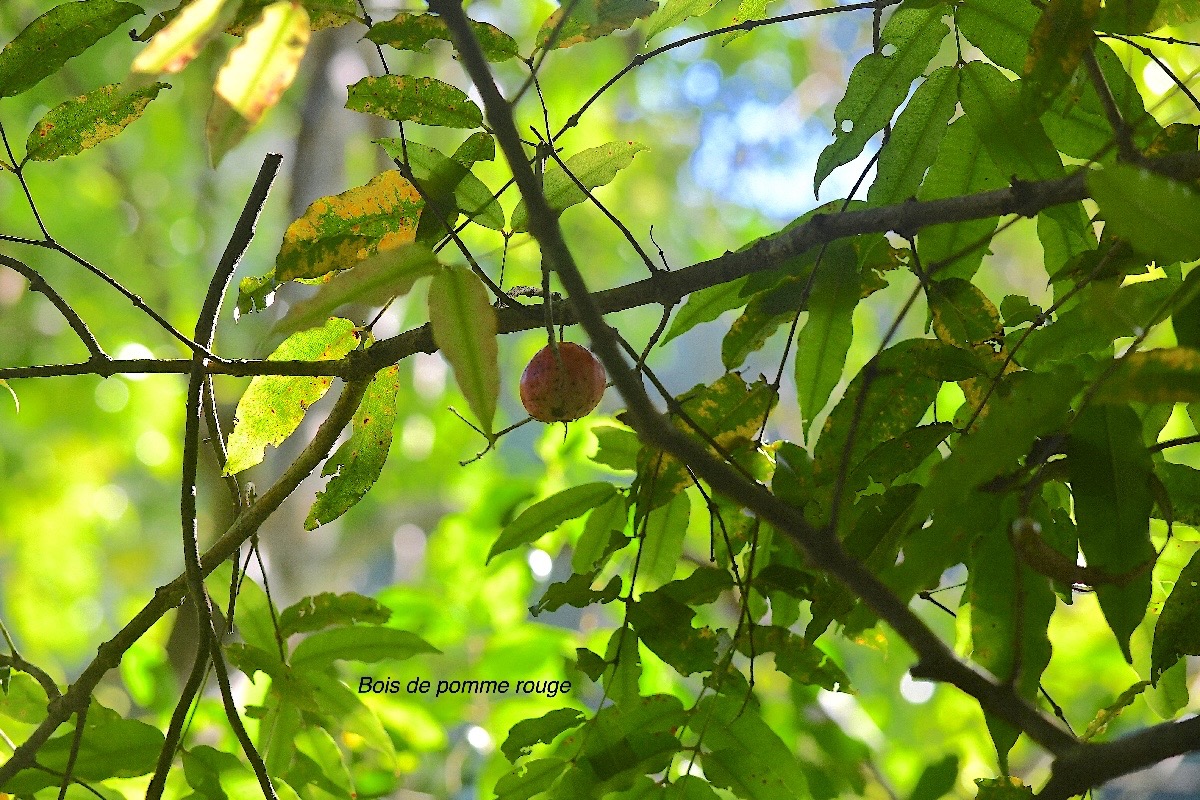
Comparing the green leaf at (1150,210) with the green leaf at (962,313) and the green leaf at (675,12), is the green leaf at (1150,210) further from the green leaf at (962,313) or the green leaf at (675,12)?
the green leaf at (675,12)

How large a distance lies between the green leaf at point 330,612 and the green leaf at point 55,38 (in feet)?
1.35

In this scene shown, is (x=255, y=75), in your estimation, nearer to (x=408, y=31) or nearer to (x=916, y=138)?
(x=408, y=31)

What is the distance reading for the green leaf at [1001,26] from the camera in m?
0.58

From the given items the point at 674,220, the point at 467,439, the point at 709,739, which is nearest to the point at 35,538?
the point at 467,439

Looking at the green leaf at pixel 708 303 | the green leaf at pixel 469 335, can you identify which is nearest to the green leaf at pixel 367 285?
→ the green leaf at pixel 469 335

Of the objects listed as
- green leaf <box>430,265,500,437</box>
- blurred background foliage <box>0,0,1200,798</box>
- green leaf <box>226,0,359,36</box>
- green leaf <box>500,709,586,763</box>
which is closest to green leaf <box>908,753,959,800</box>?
blurred background foliage <box>0,0,1200,798</box>

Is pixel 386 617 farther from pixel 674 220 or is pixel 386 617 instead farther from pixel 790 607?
pixel 674 220

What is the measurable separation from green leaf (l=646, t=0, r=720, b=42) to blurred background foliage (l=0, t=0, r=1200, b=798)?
1.37 ft

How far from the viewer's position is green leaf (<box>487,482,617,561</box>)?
742 mm

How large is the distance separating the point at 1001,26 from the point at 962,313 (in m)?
0.17

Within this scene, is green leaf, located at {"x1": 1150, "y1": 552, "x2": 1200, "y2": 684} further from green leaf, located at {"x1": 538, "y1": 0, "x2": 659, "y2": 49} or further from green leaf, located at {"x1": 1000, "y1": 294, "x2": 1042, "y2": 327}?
green leaf, located at {"x1": 538, "y1": 0, "x2": 659, "y2": 49}

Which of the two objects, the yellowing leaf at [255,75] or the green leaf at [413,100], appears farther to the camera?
the green leaf at [413,100]

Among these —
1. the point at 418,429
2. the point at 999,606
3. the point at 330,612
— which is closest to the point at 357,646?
the point at 330,612

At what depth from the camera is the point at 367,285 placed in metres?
0.41
